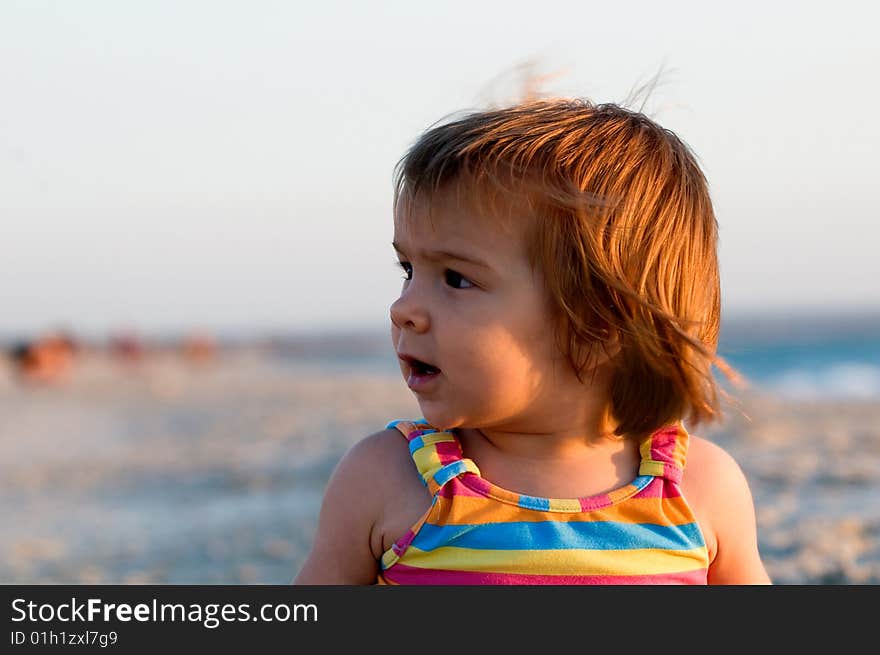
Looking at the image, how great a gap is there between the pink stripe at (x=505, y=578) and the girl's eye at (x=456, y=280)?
56 cm

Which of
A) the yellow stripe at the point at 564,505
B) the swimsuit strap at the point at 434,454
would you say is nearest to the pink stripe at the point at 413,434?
the swimsuit strap at the point at 434,454

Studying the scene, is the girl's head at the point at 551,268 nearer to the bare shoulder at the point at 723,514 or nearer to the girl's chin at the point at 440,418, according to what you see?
the girl's chin at the point at 440,418

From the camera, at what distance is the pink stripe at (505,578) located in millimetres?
2068

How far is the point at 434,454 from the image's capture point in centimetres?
218

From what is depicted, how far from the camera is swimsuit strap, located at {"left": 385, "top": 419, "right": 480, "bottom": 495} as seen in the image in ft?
6.99

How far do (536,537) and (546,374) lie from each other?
1.07ft

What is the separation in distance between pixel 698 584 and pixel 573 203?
0.82 meters

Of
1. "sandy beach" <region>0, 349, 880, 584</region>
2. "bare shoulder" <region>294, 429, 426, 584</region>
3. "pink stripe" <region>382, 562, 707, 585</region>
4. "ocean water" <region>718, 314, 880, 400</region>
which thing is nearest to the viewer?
"pink stripe" <region>382, 562, 707, 585</region>

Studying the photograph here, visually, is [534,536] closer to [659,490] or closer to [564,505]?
[564,505]

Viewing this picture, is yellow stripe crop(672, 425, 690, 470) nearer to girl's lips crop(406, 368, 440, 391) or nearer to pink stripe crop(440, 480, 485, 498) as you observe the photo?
pink stripe crop(440, 480, 485, 498)

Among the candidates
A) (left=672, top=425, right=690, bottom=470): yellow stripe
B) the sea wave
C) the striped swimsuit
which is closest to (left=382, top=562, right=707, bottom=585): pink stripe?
the striped swimsuit

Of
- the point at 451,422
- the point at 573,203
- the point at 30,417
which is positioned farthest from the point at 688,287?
the point at 30,417

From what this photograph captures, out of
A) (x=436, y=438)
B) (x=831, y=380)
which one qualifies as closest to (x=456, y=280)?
(x=436, y=438)
